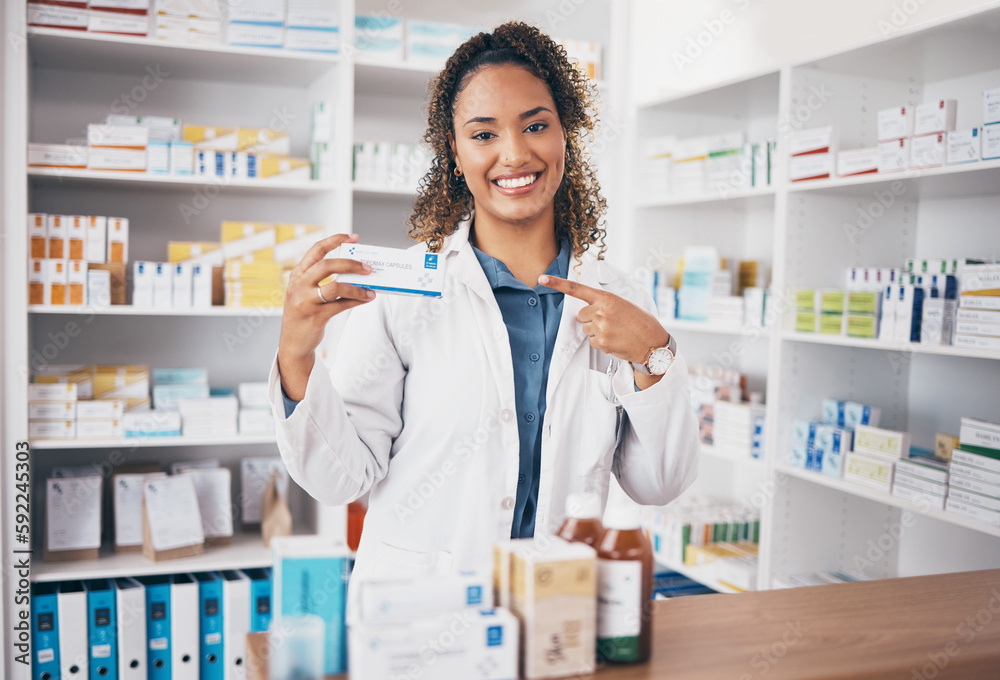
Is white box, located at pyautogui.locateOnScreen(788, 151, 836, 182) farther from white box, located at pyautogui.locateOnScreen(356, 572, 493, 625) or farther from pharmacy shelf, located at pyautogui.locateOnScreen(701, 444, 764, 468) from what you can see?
white box, located at pyautogui.locateOnScreen(356, 572, 493, 625)

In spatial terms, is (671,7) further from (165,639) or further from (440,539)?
(165,639)

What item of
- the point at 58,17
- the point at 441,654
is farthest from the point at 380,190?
the point at 441,654

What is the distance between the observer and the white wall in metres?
2.79

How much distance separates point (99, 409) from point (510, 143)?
6.87ft

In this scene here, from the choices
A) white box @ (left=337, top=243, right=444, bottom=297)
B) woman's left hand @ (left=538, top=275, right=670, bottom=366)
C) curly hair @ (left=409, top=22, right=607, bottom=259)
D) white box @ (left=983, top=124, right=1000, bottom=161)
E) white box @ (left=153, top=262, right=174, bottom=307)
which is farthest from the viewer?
white box @ (left=153, top=262, right=174, bottom=307)

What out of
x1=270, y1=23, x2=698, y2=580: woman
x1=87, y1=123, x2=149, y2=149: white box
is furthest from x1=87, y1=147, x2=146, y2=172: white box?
x1=270, y1=23, x2=698, y2=580: woman

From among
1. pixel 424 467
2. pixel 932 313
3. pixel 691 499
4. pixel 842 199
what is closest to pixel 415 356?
pixel 424 467

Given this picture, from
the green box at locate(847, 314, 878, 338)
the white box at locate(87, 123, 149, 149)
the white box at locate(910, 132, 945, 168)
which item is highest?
the white box at locate(87, 123, 149, 149)

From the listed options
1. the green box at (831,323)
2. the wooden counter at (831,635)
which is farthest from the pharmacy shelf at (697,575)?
the wooden counter at (831,635)

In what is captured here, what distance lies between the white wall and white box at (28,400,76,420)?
8.90 feet

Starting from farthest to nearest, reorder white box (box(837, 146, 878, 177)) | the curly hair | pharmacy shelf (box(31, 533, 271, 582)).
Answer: pharmacy shelf (box(31, 533, 271, 582)), white box (box(837, 146, 878, 177)), the curly hair

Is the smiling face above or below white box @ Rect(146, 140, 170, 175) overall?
below

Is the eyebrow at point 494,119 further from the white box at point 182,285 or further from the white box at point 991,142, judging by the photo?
the white box at point 182,285

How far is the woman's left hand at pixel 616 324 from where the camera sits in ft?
4.18
